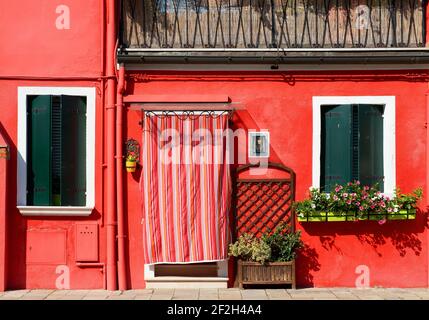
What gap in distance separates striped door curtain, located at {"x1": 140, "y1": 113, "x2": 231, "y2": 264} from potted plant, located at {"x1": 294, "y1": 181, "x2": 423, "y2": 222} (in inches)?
54.1

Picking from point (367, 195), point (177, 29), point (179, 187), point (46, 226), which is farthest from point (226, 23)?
point (46, 226)

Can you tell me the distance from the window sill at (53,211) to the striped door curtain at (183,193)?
1.00m

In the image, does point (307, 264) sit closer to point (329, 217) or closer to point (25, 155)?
point (329, 217)

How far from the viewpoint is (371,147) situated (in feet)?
34.9

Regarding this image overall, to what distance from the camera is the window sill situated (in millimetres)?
10352

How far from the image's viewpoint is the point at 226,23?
1066 cm

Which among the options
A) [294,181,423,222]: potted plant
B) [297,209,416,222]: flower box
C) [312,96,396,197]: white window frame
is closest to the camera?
[294,181,423,222]: potted plant

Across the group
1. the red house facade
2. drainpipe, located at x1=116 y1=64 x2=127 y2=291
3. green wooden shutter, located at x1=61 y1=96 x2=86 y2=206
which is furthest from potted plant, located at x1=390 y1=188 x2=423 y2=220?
green wooden shutter, located at x1=61 y1=96 x2=86 y2=206

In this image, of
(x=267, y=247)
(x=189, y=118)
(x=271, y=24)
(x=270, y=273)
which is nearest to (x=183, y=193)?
(x=189, y=118)

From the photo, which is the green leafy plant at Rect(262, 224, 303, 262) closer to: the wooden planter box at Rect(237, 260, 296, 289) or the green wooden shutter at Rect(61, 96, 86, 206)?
the wooden planter box at Rect(237, 260, 296, 289)

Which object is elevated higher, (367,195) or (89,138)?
(89,138)

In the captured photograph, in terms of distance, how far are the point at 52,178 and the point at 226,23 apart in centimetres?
378

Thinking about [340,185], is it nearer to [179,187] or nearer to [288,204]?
[288,204]

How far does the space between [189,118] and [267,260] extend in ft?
8.39
